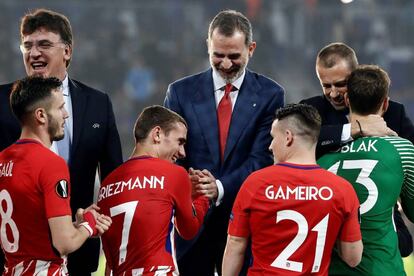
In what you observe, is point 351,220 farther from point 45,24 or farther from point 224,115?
point 45,24

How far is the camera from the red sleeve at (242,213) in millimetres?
4031

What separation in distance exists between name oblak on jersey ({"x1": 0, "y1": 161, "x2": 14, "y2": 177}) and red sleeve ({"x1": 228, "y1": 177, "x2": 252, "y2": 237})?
1.00 metres

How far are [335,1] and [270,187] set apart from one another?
1537 centimetres

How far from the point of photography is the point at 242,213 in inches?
159

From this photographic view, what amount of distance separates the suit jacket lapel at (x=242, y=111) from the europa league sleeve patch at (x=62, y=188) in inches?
48.1

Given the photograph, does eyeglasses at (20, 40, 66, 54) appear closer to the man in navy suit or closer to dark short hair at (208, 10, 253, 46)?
the man in navy suit

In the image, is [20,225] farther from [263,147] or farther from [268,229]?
[263,147]

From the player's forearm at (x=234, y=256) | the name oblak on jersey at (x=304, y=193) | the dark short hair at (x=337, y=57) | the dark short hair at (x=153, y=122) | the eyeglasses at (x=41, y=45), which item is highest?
the eyeglasses at (x=41, y=45)

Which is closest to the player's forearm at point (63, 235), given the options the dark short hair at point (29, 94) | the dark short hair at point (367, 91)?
the dark short hair at point (29, 94)

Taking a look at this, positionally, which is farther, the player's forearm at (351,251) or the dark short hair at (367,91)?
the dark short hair at (367,91)

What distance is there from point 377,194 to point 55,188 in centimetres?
145

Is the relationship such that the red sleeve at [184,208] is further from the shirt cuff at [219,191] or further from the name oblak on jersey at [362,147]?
the name oblak on jersey at [362,147]

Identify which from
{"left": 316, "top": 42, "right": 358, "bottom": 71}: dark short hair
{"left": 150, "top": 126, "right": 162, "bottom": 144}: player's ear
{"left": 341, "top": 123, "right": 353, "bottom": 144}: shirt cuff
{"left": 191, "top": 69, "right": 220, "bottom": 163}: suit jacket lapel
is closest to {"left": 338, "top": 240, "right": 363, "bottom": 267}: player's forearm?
{"left": 341, "top": 123, "right": 353, "bottom": 144}: shirt cuff

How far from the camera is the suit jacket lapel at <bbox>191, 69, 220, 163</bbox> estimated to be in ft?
16.3
